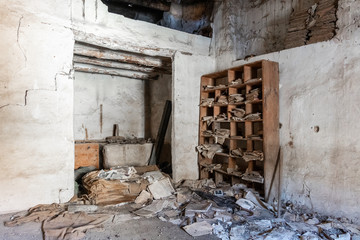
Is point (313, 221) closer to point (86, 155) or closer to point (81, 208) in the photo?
point (81, 208)

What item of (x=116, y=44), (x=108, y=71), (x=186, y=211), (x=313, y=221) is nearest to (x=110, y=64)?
(x=108, y=71)

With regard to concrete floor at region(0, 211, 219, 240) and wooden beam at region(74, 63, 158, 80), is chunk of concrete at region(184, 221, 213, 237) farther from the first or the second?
wooden beam at region(74, 63, 158, 80)

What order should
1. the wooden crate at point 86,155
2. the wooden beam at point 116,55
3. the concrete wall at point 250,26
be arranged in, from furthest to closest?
1. the wooden crate at point 86,155
2. the concrete wall at point 250,26
3. the wooden beam at point 116,55

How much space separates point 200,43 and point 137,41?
141 cm

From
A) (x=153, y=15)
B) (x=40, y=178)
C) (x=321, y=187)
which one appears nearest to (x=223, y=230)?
(x=321, y=187)

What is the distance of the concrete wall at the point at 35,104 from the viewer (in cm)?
319

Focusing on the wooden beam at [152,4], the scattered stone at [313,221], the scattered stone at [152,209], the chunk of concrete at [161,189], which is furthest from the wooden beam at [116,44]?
the scattered stone at [313,221]

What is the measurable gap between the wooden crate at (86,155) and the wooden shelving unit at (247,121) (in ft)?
7.68

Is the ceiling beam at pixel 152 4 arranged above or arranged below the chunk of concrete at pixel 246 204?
above

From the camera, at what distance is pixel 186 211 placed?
10.6 ft

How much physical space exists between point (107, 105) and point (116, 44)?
252 cm

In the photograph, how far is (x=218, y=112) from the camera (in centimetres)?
459

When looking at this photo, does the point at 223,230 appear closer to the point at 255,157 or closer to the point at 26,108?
the point at 255,157

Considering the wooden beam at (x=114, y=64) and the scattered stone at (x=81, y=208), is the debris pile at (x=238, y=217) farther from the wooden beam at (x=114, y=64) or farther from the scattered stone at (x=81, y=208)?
the wooden beam at (x=114, y=64)
